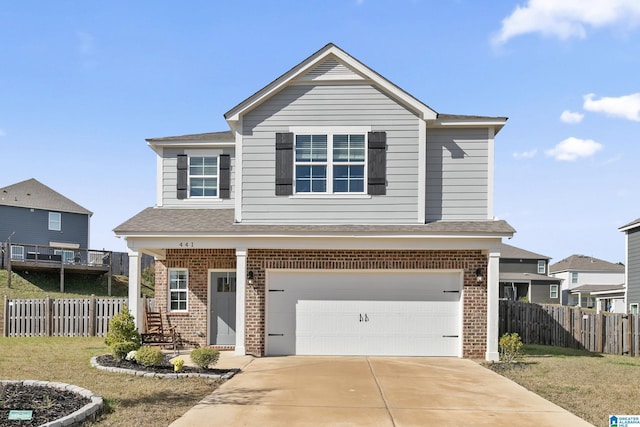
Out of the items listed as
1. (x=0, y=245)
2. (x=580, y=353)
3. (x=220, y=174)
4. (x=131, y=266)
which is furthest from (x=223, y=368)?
(x=0, y=245)

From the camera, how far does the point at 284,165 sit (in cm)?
1423

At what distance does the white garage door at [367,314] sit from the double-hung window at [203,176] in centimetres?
345

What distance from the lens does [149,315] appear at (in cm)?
1552

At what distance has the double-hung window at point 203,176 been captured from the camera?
16094 mm

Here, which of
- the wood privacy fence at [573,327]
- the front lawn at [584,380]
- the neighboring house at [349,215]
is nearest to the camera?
the front lawn at [584,380]

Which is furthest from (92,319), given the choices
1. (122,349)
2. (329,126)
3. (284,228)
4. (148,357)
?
(329,126)

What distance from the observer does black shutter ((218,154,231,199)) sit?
1594 cm

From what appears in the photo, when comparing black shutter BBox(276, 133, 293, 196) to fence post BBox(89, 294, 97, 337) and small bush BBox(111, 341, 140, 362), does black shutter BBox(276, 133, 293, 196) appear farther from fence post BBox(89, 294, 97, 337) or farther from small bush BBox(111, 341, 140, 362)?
fence post BBox(89, 294, 97, 337)

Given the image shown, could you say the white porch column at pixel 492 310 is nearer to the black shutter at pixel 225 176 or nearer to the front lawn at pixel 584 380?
the front lawn at pixel 584 380

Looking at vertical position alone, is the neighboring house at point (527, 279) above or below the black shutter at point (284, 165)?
below

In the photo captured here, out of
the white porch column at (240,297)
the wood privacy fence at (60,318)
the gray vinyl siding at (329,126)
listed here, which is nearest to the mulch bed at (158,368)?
the white porch column at (240,297)

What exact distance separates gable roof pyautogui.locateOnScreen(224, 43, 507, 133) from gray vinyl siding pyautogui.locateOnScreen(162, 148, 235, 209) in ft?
6.21

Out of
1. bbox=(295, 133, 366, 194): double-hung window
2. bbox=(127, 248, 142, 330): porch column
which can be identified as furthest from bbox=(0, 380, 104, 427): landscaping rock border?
bbox=(295, 133, 366, 194): double-hung window

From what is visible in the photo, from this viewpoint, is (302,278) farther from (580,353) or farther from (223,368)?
(580,353)
